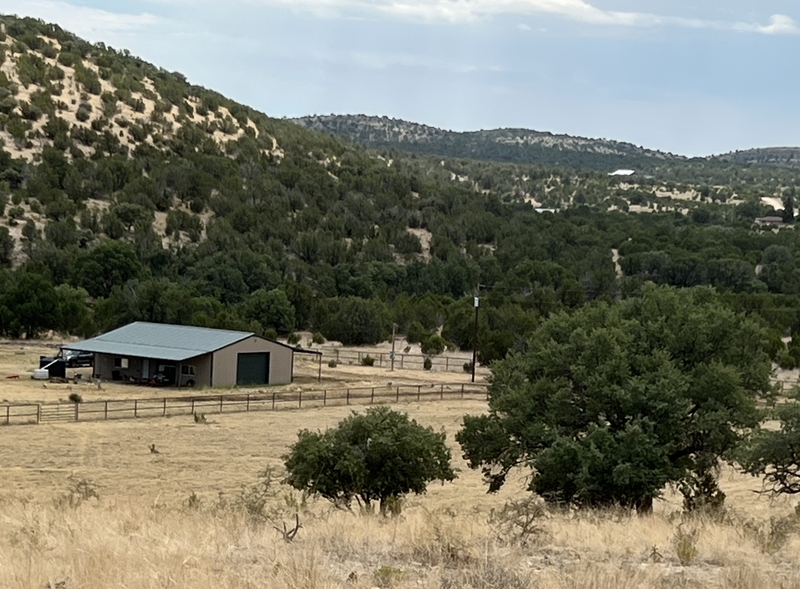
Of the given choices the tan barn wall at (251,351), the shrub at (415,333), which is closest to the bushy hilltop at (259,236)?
the shrub at (415,333)

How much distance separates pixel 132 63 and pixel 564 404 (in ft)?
374

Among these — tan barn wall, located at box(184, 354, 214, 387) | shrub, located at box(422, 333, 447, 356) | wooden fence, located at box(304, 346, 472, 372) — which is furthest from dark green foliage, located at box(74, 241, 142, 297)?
tan barn wall, located at box(184, 354, 214, 387)

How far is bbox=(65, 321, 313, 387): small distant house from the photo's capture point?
156 feet

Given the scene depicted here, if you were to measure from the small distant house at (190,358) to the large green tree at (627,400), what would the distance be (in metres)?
26.6

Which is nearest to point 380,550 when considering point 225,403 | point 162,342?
point 225,403

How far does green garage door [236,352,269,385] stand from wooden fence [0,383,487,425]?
10.4 ft

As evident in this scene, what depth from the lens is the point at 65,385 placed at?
149 feet

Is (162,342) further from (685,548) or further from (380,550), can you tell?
(685,548)

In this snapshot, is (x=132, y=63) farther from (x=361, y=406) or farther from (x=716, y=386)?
(x=716, y=386)

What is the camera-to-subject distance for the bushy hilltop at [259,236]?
66812 mm

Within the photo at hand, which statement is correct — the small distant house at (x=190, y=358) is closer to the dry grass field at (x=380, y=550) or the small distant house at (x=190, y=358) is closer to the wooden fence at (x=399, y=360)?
the wooden fence at (x=399, y=360)

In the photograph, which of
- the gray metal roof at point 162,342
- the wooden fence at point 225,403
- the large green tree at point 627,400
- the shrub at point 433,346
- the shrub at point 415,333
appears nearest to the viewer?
the large green tree at point 627,400

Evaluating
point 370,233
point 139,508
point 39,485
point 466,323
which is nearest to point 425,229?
point 370,233

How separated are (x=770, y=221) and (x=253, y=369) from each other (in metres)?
95.1
